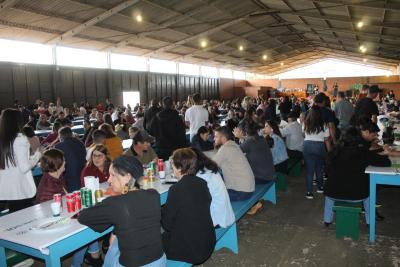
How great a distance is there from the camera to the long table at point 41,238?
2.15 meters

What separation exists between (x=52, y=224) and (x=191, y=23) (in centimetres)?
1339

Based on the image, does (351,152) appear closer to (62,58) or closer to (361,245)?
(361,245)

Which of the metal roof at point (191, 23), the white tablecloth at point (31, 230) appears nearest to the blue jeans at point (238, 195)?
the white tablecloth at point (31, 230)

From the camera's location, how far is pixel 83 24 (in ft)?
40.9

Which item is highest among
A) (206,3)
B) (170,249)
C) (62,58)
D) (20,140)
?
(206,3)

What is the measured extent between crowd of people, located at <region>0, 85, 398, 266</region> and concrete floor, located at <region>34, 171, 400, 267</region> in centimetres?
33

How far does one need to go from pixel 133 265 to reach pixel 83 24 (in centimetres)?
1195

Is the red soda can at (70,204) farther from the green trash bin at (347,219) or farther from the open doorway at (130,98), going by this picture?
the open doorway at (130,98)

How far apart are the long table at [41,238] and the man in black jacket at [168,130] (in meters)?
2.73

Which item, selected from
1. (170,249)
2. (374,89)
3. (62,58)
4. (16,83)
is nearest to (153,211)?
(170,249)

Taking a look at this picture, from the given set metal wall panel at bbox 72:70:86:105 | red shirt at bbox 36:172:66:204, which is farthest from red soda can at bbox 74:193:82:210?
metal wall panel at bbox 72:70:86:105

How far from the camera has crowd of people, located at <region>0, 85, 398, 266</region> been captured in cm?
215

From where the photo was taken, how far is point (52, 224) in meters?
2.45

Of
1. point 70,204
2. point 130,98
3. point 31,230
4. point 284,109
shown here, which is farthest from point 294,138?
point 130,98
